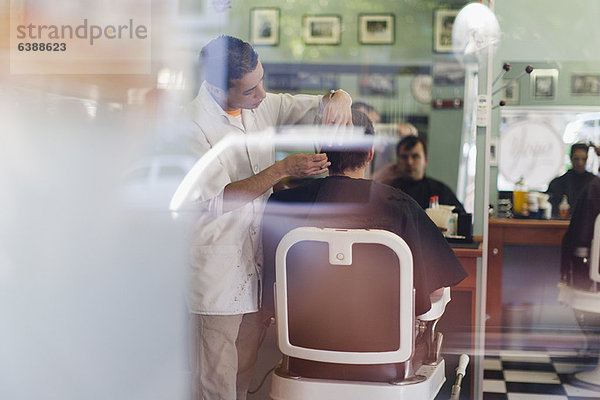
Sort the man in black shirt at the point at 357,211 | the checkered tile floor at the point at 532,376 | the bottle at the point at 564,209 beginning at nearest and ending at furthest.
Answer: the man in black shirt at the point at 357,211, the bottle at the point at 564,209, the checkered tile floor at the point at 532,376

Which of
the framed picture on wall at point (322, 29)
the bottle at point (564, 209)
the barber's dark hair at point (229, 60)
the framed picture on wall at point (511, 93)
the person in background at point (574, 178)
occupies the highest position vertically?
the framed picture on wall at point (322, 29)

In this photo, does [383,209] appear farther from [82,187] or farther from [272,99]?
[82,187]

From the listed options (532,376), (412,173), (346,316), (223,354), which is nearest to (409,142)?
(412,173)

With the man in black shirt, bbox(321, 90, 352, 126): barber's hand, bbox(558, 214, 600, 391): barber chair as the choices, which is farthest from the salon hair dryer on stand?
bbox(321, 90, 352, 126): barber's hand

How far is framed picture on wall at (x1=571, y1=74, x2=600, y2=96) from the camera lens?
258 centimetres

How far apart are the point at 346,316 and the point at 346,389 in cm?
21

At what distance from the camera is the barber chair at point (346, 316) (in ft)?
5.97

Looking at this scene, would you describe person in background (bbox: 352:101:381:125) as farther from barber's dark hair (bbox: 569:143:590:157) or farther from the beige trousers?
barber's dark hair (bbox: 569:143:590:157)

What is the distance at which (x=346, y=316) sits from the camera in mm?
1880

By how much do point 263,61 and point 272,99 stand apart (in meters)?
0.13

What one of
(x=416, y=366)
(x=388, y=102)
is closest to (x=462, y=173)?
(x=388, y=102)

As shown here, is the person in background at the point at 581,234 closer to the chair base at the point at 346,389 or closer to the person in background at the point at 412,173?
the person in background at the point at 412,173

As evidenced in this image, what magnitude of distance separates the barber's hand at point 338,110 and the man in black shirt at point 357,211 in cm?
3

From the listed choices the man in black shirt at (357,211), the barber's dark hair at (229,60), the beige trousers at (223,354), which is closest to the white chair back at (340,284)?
the man in black shirt at (357,211)
